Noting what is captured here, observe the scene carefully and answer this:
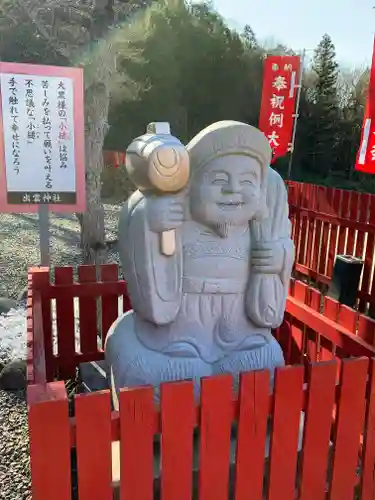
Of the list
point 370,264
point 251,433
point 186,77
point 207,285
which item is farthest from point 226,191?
point 186,77

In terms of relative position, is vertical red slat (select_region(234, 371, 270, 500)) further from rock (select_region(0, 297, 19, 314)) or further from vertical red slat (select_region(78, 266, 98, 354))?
rock (select_region(0, 297, 19, 314))

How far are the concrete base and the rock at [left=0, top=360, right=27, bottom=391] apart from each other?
1.62ft

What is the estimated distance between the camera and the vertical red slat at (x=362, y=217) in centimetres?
443

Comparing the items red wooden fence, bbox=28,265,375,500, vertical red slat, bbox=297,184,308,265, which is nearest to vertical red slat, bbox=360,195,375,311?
vertical red slat, bbox=297,184,308,265

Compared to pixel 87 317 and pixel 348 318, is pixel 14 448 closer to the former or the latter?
pixel 87 317

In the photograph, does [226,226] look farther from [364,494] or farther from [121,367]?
[364,494]

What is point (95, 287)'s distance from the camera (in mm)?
2963

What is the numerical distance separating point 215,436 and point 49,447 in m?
0.53

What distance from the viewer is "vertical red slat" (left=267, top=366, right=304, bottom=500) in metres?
1.58

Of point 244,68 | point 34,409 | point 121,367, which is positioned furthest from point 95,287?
point 244,68

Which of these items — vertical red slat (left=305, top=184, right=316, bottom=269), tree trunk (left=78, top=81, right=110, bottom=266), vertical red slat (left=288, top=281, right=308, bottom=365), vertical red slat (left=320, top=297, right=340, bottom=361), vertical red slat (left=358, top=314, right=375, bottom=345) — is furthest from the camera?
vertical red slat (left=305, top=184, right=316, bottom=269)

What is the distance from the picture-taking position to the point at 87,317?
307 centimetres

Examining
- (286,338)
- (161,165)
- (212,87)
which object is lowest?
(286,338)

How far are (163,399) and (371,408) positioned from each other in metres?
0.87
